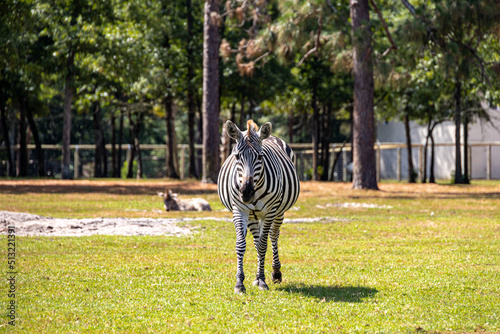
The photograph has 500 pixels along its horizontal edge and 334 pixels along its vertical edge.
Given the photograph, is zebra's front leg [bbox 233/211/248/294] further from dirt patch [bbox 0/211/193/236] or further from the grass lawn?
dirt patch [bbox 0/211/193/236]

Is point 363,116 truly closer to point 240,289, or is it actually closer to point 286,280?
point 286,280

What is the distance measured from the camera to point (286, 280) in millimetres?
9352

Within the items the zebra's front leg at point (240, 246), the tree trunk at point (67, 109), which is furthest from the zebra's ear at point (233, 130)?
the tree trunk at point (67, 109)

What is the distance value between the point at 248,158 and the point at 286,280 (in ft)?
6.99

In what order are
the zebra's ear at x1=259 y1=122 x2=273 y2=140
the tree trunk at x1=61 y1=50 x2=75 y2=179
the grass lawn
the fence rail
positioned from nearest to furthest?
the grass lawn → the zebra's ear at x1=259 y1=122 x2=273 y2=140 → the tree trunk at x1=61 y1=50 x2=75 y2=179 → the fence rail

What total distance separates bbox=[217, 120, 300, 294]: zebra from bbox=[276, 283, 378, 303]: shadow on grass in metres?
0.37

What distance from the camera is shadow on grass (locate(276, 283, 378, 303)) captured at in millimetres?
8086

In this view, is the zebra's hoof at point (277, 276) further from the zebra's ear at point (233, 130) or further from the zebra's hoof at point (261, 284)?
the zebra's ear at point (233, 130)

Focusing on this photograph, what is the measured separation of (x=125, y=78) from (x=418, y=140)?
2764 cm

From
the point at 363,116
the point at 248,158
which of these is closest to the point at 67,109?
the point at 363,116

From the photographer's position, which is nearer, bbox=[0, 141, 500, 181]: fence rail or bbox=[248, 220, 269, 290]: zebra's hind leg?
bbox=[248, 220, 269, 290]: zebra's hind leg

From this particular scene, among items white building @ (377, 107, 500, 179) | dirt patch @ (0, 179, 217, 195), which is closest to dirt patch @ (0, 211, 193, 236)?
dirt patch @ (0, 179, 217, 195)

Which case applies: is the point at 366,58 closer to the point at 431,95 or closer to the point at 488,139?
the point at 431,95

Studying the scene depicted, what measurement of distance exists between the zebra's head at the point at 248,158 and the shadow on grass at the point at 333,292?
1.41 m
